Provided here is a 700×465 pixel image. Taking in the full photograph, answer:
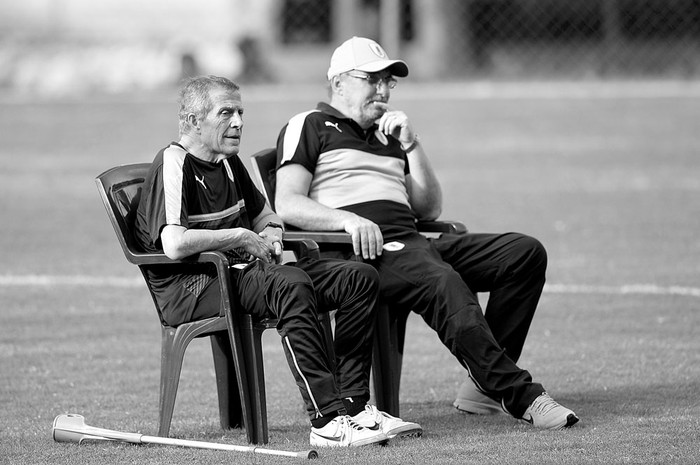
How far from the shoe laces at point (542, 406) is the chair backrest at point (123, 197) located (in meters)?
1.61

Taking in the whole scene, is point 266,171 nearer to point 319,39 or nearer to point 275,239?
point 275,239

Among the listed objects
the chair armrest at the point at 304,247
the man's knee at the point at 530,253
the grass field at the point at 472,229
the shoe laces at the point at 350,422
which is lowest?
the grass field at the point at 472,229

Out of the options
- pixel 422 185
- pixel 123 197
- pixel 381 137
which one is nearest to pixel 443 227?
pixel 422 185

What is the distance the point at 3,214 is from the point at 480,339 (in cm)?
857

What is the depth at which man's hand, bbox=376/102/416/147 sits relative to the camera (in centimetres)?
550

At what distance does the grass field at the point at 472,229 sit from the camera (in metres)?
4.90

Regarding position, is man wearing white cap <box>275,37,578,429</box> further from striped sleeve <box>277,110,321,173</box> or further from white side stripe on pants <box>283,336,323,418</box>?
white side stripe on pants <box>283,336,323,418</box>

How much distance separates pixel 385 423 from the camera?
15.6 feet

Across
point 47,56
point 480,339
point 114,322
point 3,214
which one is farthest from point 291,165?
point 47,56

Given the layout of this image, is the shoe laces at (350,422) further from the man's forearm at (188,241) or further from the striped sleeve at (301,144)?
the striped sleeve at (301,144)

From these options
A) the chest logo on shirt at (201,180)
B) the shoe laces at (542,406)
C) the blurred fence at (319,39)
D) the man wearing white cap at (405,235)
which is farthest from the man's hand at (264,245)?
A: the blurred fence at (319,39)

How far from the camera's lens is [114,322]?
752 cm

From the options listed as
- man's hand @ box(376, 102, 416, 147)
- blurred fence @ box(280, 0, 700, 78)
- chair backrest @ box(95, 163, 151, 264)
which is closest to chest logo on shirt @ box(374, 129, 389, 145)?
man's hand @ box(376, 102, 416, 147)

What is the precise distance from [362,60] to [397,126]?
34cm
